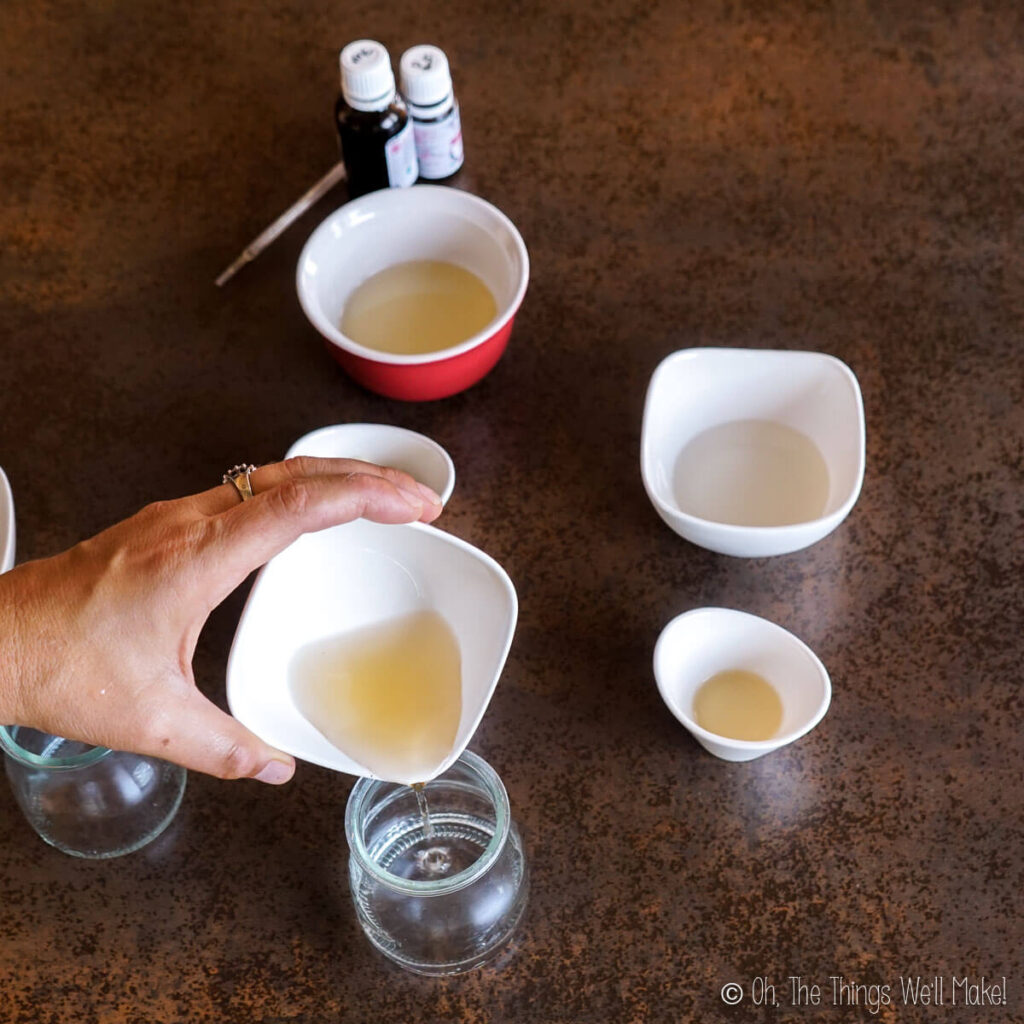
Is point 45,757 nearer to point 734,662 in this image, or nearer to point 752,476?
point 734,662

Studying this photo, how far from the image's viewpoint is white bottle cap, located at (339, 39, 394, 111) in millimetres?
1205

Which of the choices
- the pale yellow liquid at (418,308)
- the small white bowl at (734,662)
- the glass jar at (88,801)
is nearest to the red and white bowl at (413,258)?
the pale yellow liquid at (418,308)

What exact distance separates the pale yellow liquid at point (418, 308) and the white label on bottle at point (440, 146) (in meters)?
0.16

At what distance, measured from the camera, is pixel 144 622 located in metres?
0.86

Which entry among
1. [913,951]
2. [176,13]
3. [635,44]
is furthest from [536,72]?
[913,951]

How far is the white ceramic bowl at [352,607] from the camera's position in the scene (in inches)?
34.9

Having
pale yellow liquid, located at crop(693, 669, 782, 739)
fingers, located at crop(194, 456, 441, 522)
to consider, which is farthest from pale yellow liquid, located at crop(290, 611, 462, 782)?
pale yellow liquid, located at crop(693, 669, 782, 739)

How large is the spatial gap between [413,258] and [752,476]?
1.44ft

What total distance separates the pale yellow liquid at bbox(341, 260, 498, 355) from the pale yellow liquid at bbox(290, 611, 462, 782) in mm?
359

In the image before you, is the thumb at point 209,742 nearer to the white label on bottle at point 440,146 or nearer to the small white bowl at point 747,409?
the small white bowl at point 747,409

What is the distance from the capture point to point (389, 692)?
961 millimetres

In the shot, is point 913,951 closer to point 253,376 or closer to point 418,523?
point 418,523

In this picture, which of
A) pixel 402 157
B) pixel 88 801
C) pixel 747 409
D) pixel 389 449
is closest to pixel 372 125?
pixel 402 157

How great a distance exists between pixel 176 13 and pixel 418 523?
1.00m
